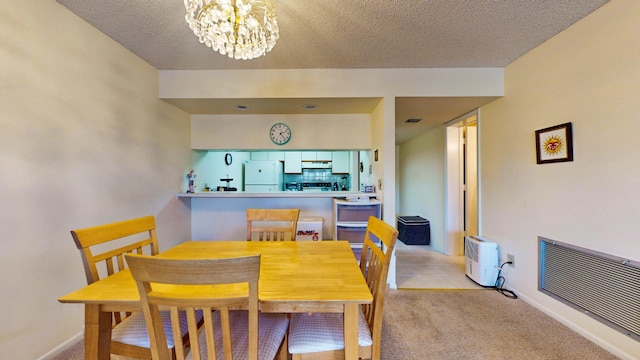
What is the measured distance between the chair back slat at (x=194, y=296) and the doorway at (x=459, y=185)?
386 centimetres

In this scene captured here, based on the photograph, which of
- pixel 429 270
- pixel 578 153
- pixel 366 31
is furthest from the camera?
pixel 429 270

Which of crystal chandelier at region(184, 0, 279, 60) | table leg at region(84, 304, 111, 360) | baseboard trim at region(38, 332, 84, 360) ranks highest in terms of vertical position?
crystal chandelier at region(184, 0, 279, 60)

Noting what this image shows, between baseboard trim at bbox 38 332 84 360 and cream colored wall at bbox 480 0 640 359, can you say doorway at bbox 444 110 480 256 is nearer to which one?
cream colored wall at bbox 480 0 640 359

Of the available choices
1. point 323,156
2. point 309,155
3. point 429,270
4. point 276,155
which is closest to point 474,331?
point 429,270

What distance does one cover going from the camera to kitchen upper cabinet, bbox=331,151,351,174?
5.44 m

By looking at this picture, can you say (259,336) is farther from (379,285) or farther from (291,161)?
(291,161)

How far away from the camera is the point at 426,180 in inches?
180

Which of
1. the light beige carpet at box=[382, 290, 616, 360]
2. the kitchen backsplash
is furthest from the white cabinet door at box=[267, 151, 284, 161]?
the light beige carpet at box=[382, 290, 616, 360]

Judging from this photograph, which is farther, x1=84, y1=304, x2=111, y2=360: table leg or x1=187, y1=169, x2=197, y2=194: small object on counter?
x1=187, y1=169, x2=197, y2=194: small object on counter

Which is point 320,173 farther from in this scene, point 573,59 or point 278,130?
point 573,59

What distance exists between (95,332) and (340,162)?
15.8ft

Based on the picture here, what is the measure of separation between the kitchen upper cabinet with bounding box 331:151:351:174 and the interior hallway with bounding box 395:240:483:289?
2.15 m

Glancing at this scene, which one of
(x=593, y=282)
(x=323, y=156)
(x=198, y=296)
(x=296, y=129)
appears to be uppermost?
(x=296, y=129)

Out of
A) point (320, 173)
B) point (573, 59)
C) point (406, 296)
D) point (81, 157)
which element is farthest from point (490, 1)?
point (320, 173)
